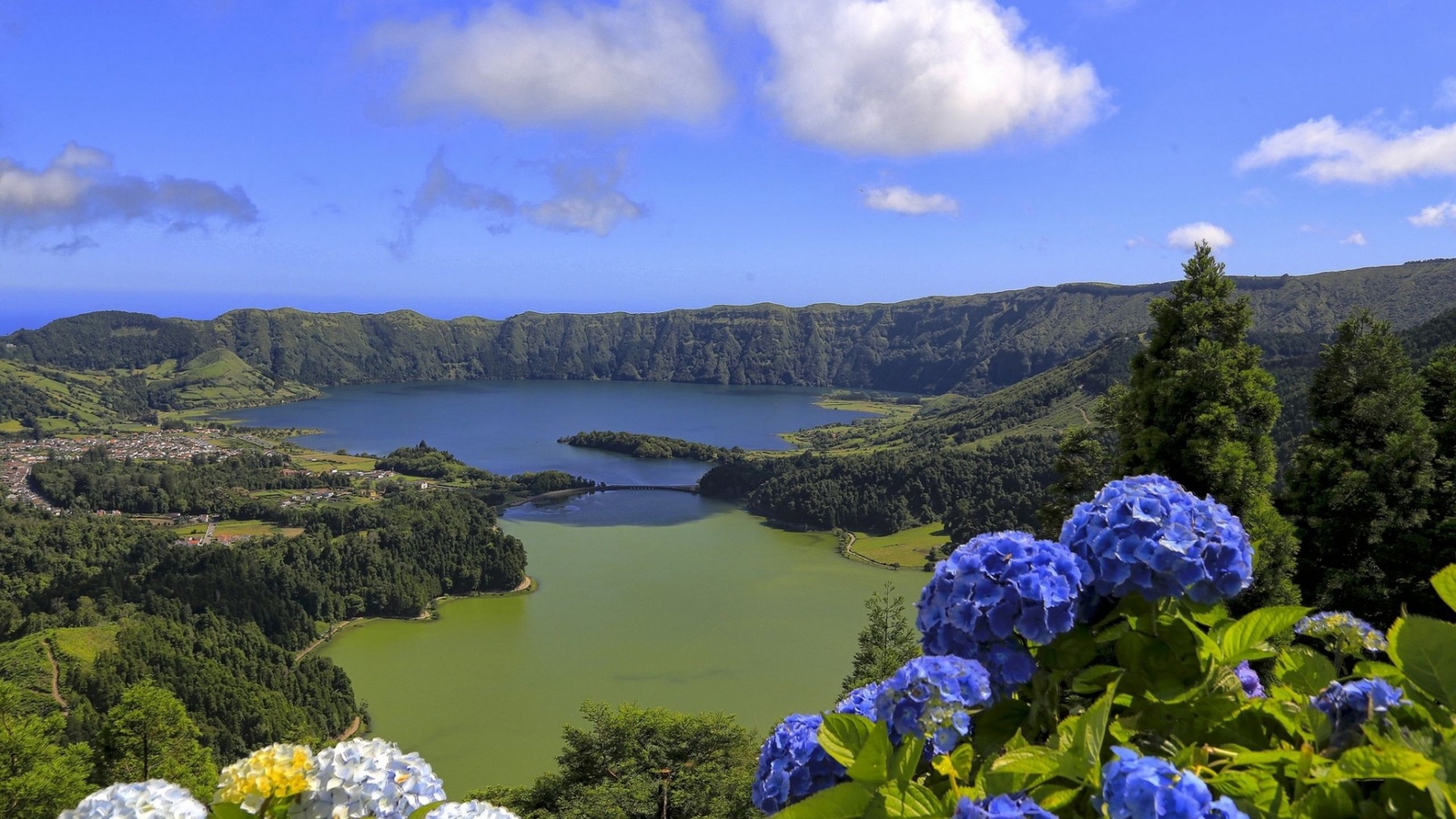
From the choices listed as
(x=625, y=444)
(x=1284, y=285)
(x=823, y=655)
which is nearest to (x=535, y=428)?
(x=625, y=444)

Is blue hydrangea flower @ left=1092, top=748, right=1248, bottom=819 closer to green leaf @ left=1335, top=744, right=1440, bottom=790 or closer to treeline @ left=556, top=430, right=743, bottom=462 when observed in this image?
green leaf @ left=1335, top=744, right=1440, bottom=790

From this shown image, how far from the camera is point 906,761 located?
5.76ft

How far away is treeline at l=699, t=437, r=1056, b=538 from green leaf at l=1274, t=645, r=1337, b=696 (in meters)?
70.1

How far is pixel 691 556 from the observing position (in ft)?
216

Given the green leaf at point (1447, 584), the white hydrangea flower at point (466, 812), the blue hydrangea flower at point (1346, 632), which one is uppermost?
the green leaf at point (1447, 584)

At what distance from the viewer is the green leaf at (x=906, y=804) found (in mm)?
1639

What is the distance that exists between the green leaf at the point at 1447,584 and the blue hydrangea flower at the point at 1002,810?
122 cm

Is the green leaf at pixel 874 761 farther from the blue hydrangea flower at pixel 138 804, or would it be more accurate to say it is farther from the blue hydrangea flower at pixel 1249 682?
the blue hydrangea flower at pixel 138 804

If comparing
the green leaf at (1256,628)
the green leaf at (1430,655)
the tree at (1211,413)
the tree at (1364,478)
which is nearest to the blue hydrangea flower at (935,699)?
the green leaf at (1256,628)

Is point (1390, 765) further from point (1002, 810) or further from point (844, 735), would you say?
point (844, 735)

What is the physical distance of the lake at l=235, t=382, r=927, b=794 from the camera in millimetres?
35938

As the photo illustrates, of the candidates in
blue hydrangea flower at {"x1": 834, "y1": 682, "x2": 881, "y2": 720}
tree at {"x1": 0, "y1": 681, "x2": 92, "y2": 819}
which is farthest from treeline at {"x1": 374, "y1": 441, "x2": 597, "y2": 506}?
blue hydrangea flower at {"x1": 834, "y1": 682, "x2": 881, "y2": 720}

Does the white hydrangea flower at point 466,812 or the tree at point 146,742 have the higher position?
the white hydrangea flower at point 466,812

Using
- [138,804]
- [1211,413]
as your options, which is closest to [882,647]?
[1211,413]
